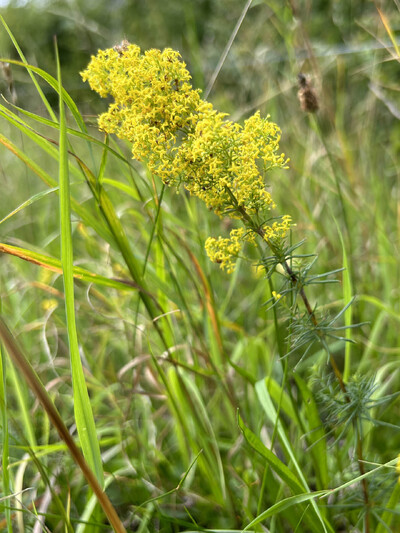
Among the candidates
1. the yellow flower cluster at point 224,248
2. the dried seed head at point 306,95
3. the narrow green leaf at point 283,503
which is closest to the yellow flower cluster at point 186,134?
the yellow flower cluster at point 224,248

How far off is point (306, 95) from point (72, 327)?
0.75 m

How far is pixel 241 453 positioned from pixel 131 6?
13.9 feet

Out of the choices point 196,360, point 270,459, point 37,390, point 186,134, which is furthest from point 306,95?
point 37,390

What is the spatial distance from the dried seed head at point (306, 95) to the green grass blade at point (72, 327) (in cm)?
60

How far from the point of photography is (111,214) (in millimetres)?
932

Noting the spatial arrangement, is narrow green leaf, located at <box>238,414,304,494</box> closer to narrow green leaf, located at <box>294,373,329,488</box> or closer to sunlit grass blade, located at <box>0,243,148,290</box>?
narrow green leaf, located at <box>294,373,329,488</box>

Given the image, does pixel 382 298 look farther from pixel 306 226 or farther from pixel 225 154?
pixel 225 154

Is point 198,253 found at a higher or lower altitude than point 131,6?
lower

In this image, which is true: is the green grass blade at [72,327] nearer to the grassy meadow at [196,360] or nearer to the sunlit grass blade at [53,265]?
the grassy meadow at [196,360]

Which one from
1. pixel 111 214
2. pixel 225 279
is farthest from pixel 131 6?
pixel 111 214

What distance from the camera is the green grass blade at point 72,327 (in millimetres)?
663

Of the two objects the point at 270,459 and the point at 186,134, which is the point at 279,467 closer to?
the point at 270,459

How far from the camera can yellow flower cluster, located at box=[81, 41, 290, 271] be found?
670 mm

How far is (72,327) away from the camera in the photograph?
2.24ft
